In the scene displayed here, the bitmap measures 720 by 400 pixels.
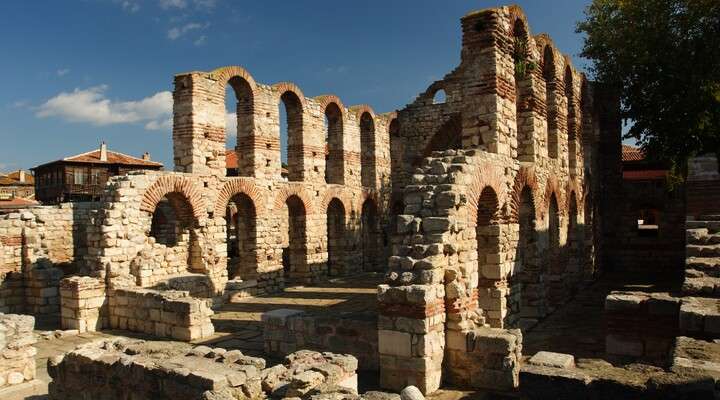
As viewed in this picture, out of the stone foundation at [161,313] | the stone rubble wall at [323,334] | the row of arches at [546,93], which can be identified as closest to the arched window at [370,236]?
the row of arches at [546,93]

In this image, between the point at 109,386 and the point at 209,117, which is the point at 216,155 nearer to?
the point at 209,117

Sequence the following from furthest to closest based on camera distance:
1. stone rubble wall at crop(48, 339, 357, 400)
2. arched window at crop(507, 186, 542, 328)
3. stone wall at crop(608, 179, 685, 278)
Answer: stone wall at crop(608, 179, 685, 278)
arched window at crop(507, 186, 542, 328)
stone rubble wall at crop(48, 339, 357, 400)

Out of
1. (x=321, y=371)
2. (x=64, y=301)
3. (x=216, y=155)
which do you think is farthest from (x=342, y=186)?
(x=321, y=371)

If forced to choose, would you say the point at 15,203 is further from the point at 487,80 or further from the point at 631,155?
the point at 631,155

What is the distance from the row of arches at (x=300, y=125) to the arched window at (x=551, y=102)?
749 cm

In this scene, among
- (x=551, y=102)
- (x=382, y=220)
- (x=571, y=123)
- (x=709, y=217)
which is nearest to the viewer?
(x=709, y=217)

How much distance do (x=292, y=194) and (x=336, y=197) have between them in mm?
2315

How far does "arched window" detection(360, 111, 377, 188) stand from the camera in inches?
835

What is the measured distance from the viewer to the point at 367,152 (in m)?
21.4

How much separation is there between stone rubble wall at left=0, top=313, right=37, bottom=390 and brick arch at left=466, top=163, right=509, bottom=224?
7285mm

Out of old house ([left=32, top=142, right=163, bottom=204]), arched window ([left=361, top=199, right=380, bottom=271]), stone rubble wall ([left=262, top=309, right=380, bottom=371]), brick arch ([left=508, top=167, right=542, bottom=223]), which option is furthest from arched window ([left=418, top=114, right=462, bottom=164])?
old house ([left=32, top=142, right=163, bottom=204])

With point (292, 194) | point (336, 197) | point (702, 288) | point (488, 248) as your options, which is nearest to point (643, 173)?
point (336, 197)

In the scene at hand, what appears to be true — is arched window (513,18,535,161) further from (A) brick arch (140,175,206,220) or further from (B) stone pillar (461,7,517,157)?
(A) brick arch (140,175,206,220)

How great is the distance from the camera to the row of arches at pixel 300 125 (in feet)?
51.6
